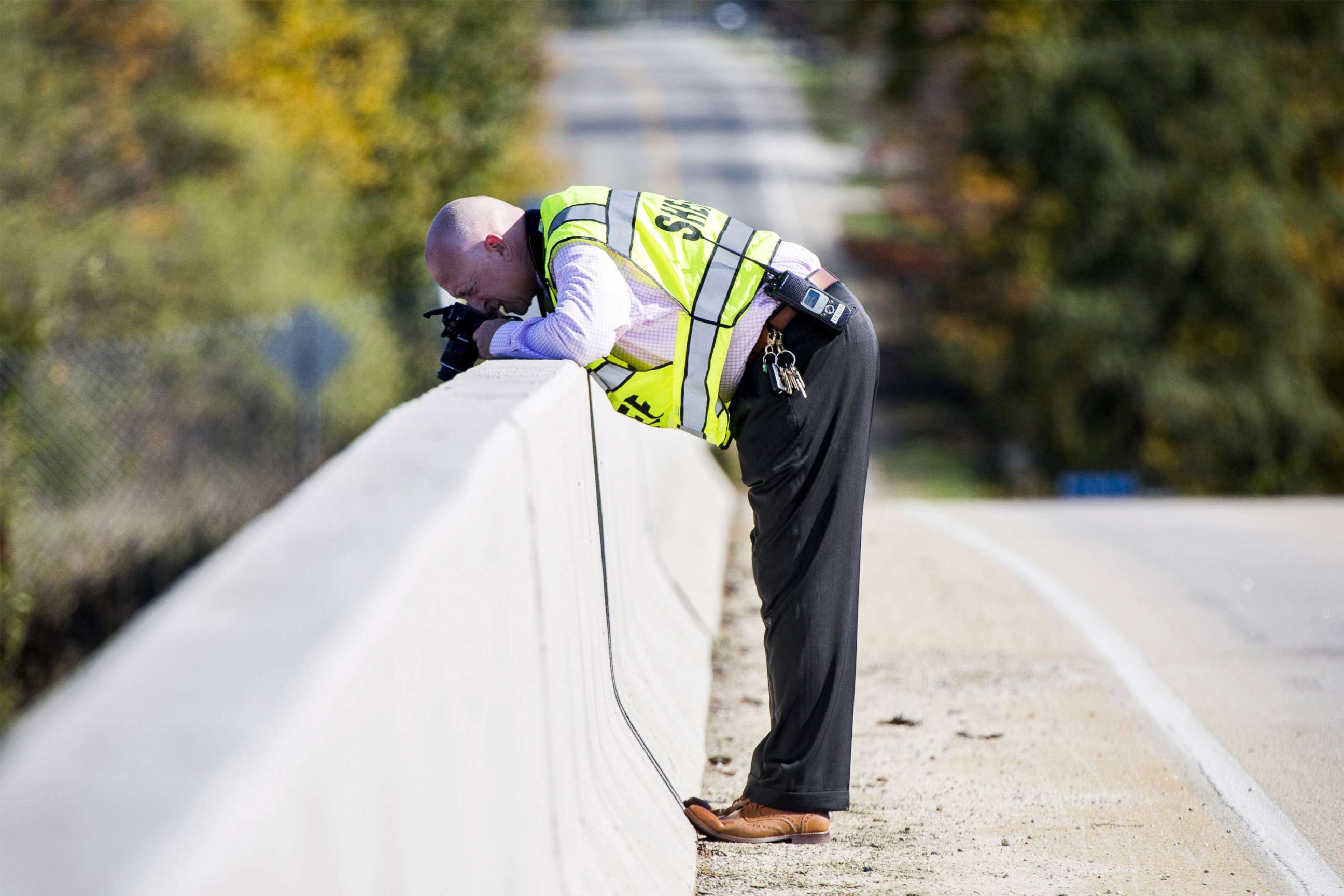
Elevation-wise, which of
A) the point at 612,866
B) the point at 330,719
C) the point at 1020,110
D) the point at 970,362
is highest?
the point at 1020,110

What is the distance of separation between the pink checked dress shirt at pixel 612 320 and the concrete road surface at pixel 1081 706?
1296 mm

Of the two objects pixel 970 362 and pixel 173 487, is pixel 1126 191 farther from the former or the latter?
pixel 173 487

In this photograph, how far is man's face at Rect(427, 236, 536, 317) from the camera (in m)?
3.51

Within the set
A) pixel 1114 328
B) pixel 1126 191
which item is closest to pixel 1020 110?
pixel 1126 191

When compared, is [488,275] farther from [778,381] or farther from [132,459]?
[132,459]

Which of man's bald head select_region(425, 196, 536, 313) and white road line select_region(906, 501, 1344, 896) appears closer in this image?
man's bald head select_region(425, 196, 536, 313)

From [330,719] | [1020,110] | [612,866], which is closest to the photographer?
[330,719]

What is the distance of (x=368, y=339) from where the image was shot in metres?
17.9

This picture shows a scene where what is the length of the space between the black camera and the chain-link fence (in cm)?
752

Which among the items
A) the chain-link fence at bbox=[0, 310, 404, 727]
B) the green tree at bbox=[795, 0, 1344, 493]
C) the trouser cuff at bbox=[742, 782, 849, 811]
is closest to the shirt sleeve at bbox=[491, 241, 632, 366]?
the trouser cuff at bbox=[742, 782, 849, 811]

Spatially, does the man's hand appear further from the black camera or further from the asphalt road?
the asphalt road

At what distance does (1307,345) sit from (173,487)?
21400mm

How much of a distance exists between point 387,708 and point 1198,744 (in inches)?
144

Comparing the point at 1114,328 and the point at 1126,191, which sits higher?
the point at 1126,191
